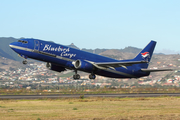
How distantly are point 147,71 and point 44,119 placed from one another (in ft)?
143

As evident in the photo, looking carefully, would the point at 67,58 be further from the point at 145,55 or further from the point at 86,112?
the point at 145,55

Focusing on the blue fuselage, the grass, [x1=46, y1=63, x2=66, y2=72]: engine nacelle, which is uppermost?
the blue fuselage

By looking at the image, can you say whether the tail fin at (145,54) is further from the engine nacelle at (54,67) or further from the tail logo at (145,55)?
the engine nacelle at (54,67)

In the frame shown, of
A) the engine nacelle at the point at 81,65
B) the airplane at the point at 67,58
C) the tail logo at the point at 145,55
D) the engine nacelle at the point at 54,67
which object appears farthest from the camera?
the tail logo at the point at 145,55

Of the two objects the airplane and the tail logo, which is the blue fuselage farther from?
the tail logo

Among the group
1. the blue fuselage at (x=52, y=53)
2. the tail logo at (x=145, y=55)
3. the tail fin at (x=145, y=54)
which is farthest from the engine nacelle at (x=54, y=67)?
the tail logo at (x=145, y=55)

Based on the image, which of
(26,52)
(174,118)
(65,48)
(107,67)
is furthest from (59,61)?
(174,118)

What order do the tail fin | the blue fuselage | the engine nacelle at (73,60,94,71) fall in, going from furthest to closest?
1. the tail fin
2. the engine nacelle at (73,60,94,71)
3. the blue fuselage

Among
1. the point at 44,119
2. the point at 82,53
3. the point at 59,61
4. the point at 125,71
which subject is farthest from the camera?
the point at 125,71

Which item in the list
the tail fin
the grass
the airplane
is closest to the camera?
the grass

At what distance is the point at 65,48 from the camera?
4788 cm

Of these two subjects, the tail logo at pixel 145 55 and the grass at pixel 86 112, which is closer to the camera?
the grass at pixel 86 112

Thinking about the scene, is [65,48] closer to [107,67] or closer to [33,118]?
[107,67]

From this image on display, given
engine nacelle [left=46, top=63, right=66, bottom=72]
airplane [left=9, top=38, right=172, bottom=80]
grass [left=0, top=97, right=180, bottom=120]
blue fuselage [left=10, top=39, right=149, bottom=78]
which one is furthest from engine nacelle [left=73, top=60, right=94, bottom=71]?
grass [left=0, top=97, right=180, bottom=120]
